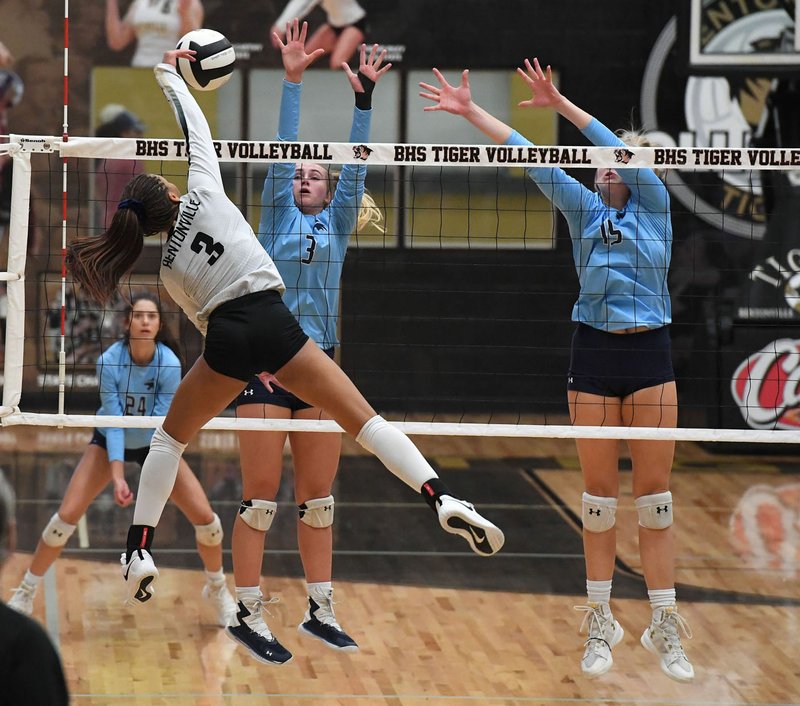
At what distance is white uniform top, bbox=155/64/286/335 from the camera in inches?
182

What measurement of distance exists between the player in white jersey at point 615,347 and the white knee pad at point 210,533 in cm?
219

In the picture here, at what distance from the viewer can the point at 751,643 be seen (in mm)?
6742

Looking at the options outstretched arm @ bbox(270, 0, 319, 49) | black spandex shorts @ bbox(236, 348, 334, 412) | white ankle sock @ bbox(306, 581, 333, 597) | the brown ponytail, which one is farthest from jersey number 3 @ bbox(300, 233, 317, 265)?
outstretched arm @ bbox(270, 0, 319, 49)

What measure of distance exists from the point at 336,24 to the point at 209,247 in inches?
312

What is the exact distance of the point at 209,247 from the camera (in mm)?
4633

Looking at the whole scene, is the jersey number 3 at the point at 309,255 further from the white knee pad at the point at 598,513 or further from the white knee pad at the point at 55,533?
the white knee pad at the point at 55,533

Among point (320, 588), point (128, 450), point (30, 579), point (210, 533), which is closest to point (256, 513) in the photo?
point (320, 588)

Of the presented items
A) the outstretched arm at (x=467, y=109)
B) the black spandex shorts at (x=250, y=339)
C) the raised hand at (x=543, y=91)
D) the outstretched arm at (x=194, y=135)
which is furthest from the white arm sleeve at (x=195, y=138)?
the raised hand at (x=543, y=91)

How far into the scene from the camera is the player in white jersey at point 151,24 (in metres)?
12.0

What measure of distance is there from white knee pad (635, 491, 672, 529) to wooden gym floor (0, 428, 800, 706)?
100 centimetres

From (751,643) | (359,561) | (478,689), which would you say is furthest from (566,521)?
(478,689)

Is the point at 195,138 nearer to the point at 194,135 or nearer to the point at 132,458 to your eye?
the point at 194,135

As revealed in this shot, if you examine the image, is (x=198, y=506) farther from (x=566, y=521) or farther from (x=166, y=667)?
(x=566, y=521)

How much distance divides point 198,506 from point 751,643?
9.87 feet
